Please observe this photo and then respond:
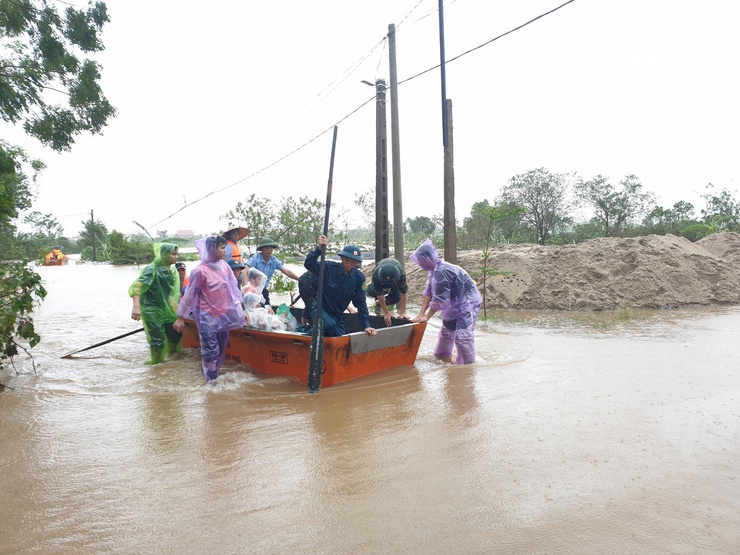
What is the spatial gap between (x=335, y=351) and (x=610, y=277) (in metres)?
10.1

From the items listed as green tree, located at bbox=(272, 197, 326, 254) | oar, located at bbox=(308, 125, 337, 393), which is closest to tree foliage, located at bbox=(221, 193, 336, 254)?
green tree, located at bbox=(272, 197, 326, 254)

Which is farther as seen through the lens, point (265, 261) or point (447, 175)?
point (447, 175)

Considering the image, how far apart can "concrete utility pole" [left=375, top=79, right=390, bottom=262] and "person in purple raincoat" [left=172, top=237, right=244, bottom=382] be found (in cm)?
448

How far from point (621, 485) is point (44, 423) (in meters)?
4.84

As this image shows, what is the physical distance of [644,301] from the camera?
1254 centimetres

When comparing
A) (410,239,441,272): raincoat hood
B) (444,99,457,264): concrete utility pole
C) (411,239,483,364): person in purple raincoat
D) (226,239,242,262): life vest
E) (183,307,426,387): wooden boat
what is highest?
(444,99,457,264): concrete utility pole

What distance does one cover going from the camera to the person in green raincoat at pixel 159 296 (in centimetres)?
671

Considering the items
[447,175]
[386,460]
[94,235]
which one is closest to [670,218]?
[447,175]

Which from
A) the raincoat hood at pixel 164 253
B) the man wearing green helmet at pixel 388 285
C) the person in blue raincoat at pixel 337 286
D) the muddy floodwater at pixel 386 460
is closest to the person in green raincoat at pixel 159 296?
the raincoat hood at pixel 164 253

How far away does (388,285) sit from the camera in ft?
21.2

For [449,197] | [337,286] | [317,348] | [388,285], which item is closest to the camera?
[317,348]

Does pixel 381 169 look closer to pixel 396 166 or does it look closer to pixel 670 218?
pixel 396 166

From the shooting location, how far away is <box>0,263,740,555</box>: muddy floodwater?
2771mm

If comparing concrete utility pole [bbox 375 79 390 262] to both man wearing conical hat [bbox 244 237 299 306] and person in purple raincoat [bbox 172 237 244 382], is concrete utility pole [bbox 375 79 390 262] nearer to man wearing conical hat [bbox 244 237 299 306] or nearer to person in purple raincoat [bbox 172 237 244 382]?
man wearing conical hat [bbox 244 237 299 306]
